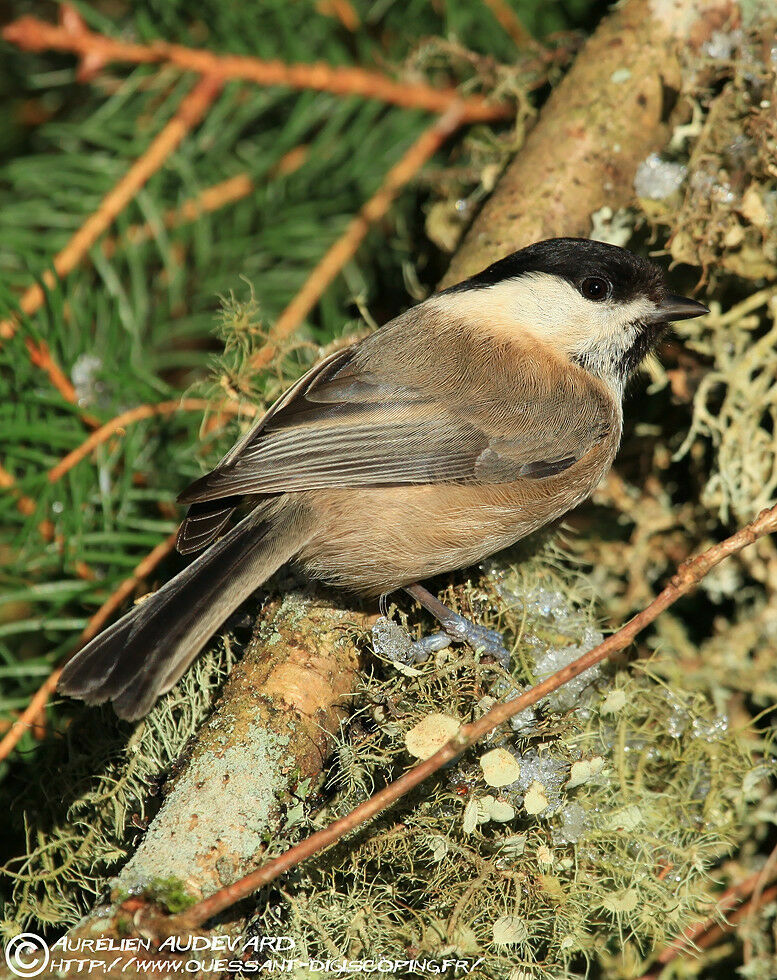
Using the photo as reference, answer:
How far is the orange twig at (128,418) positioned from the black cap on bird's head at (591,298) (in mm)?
579

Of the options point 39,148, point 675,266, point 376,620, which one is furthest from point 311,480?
point 39,148

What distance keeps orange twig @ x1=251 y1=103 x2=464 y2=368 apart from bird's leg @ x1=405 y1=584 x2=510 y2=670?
2.62 ft

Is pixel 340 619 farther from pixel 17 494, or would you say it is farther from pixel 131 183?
pixel 131 183

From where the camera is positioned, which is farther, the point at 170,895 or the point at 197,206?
the point at 197,206

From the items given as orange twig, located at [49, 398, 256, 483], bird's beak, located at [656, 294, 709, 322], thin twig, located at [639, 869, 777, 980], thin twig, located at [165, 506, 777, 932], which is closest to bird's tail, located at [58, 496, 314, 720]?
orange twig, located at [49, 398, 256, 483]

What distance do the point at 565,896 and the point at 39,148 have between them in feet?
7.14

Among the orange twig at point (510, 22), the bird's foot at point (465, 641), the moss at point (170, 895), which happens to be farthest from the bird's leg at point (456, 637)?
the orange twig at point (510, 22)

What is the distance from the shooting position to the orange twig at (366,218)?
2086 mm

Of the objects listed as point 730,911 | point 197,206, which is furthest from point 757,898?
point 197,206

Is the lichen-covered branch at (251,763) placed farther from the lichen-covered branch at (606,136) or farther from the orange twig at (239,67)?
the orange twig at (239,67)

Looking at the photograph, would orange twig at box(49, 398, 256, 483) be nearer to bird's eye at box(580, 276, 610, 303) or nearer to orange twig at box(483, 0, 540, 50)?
bird's eye at box(580, 276, 610, 303)

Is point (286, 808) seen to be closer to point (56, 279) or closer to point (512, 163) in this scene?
point (56, 279)

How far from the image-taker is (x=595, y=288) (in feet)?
6.15

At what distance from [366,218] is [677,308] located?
0.80 m
